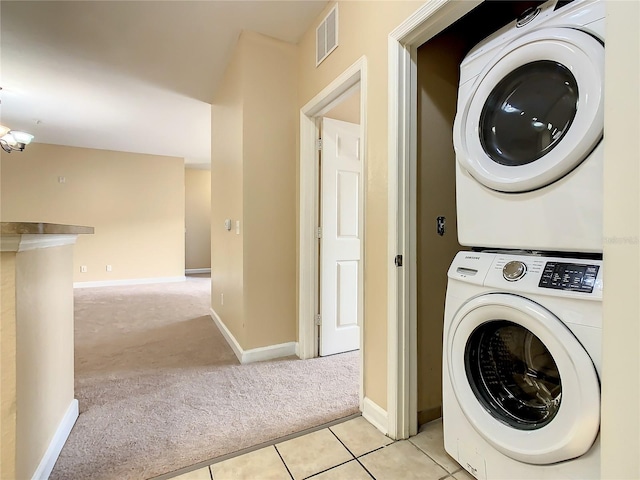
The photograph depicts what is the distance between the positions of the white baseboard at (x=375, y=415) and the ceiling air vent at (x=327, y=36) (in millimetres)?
2075

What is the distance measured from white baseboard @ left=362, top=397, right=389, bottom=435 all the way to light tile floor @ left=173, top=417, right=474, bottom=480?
0.12 feet

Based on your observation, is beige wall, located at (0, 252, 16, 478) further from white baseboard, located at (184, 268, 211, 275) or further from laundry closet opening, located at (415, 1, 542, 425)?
white baseboard, located at (184, 268, 211, 275)

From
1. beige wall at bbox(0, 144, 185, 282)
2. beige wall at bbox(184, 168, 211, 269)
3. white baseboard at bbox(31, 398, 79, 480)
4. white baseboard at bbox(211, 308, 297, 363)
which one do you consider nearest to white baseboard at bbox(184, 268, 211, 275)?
beige wall at bbox(184, 168, 211, 269)

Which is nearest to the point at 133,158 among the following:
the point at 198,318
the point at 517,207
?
the point at 198,318

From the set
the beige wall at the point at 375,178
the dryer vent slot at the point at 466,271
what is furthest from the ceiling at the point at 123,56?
the dryer vent slot at the point at 466,271

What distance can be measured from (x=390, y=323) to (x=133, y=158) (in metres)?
6.14

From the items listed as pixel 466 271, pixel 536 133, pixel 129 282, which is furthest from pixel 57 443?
pixel 129 282

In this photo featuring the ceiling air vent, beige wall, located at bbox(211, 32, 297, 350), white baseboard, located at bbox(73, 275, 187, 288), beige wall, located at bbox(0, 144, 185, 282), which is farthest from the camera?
white baseboard, located at bbox(73, 275, 187, 288)

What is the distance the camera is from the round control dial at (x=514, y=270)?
100cm

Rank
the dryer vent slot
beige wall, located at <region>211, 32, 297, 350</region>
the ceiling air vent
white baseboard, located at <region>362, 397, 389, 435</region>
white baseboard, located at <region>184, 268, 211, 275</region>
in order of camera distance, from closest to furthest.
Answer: the dryer vent slot, white baseboard, located at <region>362, 397, 389, 435</region>, the ceiling air vent, beige wall, located at <region>211, 32, 297, 350</region>, white baseboard, located at <region>184, 268, 211, 275</region>

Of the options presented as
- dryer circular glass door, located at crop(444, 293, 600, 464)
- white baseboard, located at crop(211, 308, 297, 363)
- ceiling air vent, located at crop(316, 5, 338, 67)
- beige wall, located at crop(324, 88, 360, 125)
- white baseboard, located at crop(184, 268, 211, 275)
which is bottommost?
white baseboard, located at crop(211, 308, 297, 363)

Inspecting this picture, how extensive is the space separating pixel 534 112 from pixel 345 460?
1542mm

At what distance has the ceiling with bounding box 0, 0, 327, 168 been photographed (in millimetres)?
2088

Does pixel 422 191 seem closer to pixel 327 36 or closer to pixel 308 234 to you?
pixel 308 234
